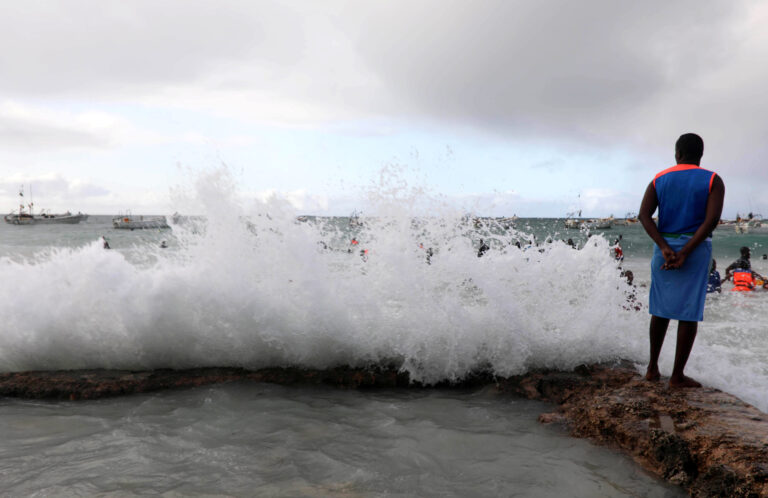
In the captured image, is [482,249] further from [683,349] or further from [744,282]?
[744,282]

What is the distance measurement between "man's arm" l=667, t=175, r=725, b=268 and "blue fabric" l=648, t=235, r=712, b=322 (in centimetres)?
6

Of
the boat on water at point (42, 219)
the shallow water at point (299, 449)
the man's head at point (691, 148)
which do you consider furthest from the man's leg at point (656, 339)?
the boat on water at point (42, 219)

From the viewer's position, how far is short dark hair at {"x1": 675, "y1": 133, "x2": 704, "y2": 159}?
3.50 m

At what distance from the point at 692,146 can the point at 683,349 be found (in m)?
1.60

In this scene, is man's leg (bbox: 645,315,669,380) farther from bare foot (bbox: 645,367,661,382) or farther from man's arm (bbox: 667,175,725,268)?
man's arm (bbox: 667,175,725,268)

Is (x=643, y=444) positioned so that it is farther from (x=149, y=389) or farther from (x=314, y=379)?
(x=149, y=389)

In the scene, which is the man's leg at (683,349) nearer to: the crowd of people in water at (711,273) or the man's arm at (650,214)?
the man's arm at (650,214)

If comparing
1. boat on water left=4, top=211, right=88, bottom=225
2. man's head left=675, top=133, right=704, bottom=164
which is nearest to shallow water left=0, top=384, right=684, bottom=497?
man's head left=675, top=133, right=704, bottom=164

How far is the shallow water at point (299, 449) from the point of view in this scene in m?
2.52

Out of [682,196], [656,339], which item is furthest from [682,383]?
[682,196]

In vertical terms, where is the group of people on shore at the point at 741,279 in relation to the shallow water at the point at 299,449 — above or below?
above

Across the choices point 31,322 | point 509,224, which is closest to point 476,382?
point 509,224

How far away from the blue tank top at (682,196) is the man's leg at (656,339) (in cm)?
74

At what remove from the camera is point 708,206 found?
334 cm
